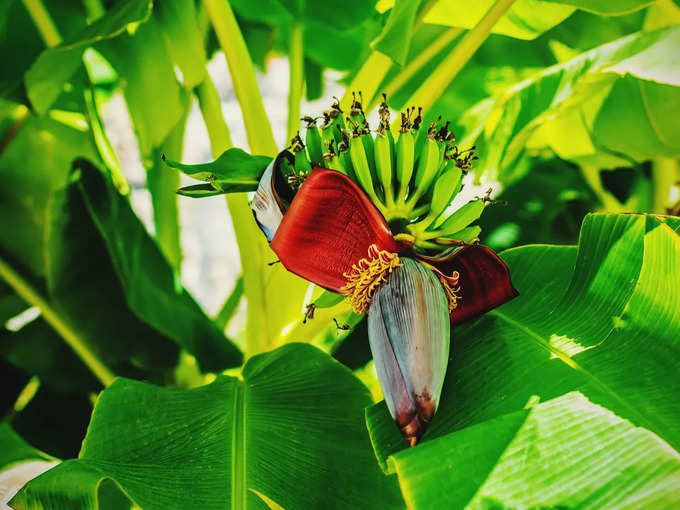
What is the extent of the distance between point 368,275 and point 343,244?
0.15ft

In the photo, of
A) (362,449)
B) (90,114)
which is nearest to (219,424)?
(362,449)

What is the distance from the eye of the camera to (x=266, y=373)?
747 millimetres

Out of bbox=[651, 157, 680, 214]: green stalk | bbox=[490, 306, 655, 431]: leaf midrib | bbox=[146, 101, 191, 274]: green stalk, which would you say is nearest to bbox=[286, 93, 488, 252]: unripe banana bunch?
bbox=[490, 306, 655, 431]: leaf midrib

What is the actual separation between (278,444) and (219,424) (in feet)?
0.24

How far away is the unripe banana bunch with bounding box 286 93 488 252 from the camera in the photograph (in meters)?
0.66

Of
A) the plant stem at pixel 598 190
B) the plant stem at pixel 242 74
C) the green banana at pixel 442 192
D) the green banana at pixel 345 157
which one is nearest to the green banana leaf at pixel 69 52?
the plant stem at pixel 242 74

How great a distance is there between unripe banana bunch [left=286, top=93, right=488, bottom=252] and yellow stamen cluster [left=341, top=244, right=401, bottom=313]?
6cm

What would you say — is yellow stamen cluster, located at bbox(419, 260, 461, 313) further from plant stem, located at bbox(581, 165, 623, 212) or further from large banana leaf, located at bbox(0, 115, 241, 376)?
plant stem, located at bbox(581, 165, 623, 212)

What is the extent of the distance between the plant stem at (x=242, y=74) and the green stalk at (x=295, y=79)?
9 cm

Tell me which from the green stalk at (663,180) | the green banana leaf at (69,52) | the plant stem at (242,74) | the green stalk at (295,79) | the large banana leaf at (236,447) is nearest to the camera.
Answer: the large banana leaf at (236,447)

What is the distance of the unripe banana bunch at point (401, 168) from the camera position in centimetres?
66

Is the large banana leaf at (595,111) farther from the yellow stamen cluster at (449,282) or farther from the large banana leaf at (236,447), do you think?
the large banana leaf at (236,447)

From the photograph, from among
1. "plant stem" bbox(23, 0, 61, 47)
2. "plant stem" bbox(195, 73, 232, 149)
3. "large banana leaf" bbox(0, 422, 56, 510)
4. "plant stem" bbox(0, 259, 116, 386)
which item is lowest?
"large banana leaf" bbox(0, 422, 56, 510)

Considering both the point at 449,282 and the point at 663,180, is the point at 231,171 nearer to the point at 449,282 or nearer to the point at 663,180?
the point at 449,282
